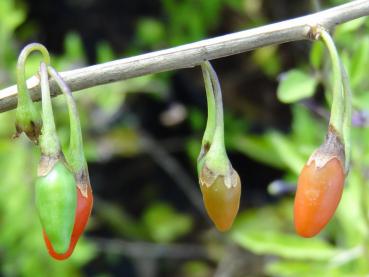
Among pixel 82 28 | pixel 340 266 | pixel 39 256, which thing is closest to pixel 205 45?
pixel 340 266

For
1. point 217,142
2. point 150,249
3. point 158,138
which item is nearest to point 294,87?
point 217,142

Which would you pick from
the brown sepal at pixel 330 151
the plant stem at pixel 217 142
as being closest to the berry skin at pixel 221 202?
the plant stem at pixel 217 142

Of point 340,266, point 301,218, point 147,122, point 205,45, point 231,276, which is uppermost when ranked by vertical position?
point 147,122

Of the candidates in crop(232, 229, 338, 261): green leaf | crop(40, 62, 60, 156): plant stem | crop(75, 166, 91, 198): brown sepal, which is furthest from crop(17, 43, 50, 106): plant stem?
crop(232, 229, 338, 261): green leaf

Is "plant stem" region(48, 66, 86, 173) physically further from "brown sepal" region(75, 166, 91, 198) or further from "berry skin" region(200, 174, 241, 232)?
"berry skin" region(200, 174, 241, 232)

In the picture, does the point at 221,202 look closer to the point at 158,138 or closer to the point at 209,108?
the point at 209,108

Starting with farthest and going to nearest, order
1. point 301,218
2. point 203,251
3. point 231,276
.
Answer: point 203,251
point 231,276
point 301,218

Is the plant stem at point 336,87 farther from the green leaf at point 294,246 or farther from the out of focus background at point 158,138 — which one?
the out of focus background at point 158,138

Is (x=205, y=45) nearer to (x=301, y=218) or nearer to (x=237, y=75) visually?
(x=301, y=218)
